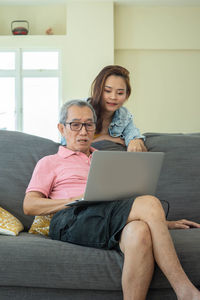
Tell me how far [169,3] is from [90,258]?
19.0ft

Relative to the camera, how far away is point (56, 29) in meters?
6.56

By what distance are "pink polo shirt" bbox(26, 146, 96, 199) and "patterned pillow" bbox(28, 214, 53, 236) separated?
11 cm

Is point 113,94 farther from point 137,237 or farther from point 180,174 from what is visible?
point 137,237

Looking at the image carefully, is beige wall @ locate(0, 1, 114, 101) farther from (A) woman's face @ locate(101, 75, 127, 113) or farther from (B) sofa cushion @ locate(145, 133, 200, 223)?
(B) sofa cushion @ locate(145, 133, 200, 223)

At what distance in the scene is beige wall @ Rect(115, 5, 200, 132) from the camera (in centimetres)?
652

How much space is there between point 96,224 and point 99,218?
27 millimetres

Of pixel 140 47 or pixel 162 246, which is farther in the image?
pixel 140 47

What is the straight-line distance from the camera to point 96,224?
1536 mm

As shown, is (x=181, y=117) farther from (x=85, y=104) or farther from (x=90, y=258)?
(x=90, y=258)

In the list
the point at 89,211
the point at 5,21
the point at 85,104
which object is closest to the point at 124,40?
the point at 5,21

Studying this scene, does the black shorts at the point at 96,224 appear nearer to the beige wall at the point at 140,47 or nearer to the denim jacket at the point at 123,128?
the denim jacket at the point at 123,128

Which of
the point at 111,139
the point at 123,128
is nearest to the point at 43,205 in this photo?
the point at 111,139

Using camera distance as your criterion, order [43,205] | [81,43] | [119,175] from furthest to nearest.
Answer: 1. [81,43]
2. [43,205]
3. [119,175]

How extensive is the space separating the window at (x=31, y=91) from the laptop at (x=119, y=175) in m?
4.83
